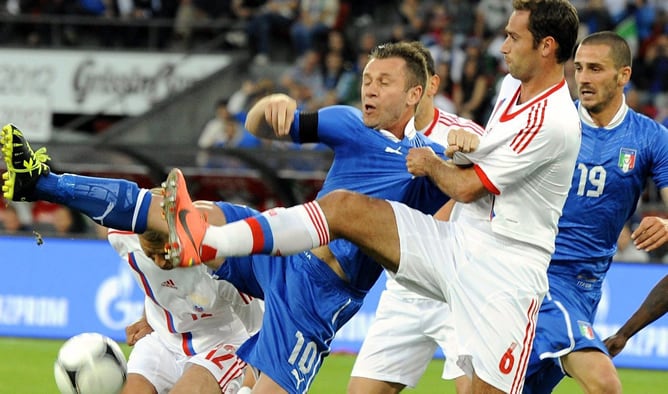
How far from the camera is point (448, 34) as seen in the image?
700 inches

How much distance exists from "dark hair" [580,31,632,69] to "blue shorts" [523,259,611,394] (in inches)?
46.6

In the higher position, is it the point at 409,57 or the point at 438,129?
the point at 409,57

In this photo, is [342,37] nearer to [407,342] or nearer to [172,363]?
[407,342]

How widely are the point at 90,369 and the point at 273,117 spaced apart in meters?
1.83

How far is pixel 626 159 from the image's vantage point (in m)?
7.29

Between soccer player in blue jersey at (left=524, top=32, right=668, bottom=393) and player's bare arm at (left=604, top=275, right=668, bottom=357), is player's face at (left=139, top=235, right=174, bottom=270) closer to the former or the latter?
soccer player in blue jersey at (left=524, top=32, right=668, bottom=393)

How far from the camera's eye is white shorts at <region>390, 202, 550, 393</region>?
6.15 meters

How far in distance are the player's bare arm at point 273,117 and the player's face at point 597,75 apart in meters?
1.96

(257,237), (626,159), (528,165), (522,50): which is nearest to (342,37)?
(626,159)

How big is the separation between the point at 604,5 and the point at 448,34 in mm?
2218

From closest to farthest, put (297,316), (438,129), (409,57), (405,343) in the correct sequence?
(297,316) < (409,57) < (405,343) < (438,129)

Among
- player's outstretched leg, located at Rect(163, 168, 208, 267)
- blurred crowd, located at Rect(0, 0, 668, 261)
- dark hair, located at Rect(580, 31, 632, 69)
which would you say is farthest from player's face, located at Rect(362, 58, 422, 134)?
blurred crowd, located at Rect(0, 0, 668, 261)

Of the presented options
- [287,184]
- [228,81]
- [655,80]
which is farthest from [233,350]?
[228,81]

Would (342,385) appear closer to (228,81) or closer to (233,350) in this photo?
(233,350)
